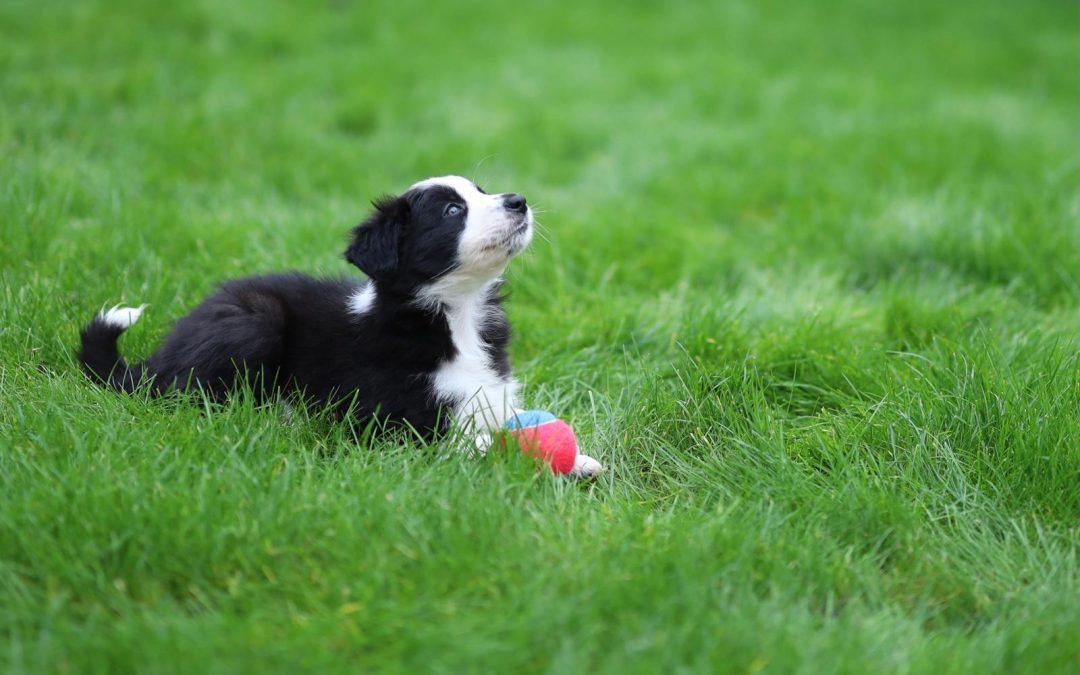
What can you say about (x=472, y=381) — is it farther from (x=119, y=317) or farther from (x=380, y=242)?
(x=119, y=317)

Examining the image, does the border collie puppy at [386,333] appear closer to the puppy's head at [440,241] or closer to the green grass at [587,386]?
the puppy's head at [440,241]

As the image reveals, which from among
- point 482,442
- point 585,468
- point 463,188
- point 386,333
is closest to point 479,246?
point 463,188

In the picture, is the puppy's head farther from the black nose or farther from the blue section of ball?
the blue section of ball

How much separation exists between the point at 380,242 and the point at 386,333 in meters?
0.28

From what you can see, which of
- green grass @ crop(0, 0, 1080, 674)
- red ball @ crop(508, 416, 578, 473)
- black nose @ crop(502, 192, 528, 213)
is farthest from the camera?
black nose @ crop(502, 192, 528, 213)

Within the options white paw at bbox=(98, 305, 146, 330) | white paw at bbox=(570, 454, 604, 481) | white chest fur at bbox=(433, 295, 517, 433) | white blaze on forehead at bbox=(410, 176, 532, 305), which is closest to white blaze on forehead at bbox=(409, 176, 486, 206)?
white blaze on forehead at bbox=(410, 176, 532, 305)

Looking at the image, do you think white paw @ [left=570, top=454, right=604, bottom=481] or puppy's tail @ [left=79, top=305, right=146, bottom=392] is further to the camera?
puppy's tail @ [left=79, top=305, right=146, bottom=392]

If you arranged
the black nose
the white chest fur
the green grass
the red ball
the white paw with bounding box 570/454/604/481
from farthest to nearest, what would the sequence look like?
the black nose, the white chest fur, the white paw with bounding box 570/454/604/481, the red ball, the green grass

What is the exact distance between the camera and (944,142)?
6535 mm

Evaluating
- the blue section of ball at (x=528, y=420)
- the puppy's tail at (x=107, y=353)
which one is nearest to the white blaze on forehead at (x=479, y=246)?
the blue section of ball at (x=528, y=420)

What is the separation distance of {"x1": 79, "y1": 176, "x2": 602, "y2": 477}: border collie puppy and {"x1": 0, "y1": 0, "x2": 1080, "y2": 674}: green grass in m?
Result: 0.17

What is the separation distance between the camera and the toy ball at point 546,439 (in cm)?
278

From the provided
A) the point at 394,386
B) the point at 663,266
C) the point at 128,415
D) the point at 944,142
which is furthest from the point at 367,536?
the point at 944,142

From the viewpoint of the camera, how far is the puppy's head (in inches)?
122
